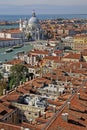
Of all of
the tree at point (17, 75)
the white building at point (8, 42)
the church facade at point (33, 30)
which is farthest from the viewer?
the church facade at point (33, 30)

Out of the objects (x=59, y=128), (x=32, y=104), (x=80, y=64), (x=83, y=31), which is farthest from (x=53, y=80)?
(x=83, y=31)

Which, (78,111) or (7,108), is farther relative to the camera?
(7,108)

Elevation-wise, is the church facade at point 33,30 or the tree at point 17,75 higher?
the tree at point 17,75

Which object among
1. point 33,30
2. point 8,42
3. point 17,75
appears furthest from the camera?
point 33,30

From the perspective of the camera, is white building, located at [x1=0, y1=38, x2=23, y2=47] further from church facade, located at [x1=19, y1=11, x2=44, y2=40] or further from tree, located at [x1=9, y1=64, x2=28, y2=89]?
tree, located at [x1=9, y1=64, x2=28, y2=89]

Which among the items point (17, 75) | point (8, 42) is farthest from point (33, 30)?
point (17, 75)

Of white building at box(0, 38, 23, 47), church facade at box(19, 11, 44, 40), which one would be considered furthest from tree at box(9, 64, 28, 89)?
church facade at box(19, 11, 44, 40)

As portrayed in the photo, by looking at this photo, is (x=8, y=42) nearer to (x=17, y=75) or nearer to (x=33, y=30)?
(x=33, y=30)

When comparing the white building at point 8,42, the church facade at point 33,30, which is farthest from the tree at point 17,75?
the church facade at point 33,30

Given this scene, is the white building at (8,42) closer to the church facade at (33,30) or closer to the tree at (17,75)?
the church facade at (33,30)

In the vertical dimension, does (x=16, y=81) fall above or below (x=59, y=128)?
below

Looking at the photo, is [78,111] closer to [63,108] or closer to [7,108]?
[63,108]
